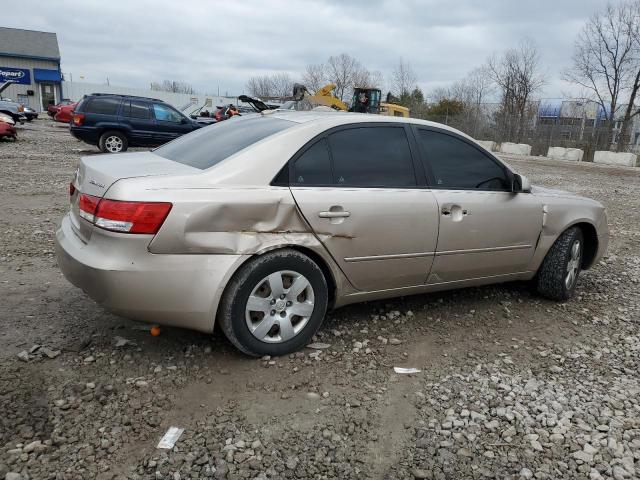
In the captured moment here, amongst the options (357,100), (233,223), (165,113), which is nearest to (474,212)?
(233,223)

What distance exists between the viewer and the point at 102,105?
1469 cm

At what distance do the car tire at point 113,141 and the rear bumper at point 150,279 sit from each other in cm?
1271

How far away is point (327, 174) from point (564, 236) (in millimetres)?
2513

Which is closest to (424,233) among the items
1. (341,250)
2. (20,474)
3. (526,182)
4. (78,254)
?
(341,250)

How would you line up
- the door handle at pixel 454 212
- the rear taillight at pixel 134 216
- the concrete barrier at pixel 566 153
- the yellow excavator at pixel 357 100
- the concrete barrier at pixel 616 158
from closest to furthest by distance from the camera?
1. the rear taillight at pixel 134 216
2. the door handle at pixel 454 212
3. the yellow excavator at pixel 357 100
4. the concrete barrier at pixel 616 158
5. the concrete barrier at pixel 566 153

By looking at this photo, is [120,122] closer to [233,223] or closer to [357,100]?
[233,223]

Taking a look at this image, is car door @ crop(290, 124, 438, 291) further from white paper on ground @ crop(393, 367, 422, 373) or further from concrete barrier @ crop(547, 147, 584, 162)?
concrete barrier @ crop(547, 147, 584, 162)

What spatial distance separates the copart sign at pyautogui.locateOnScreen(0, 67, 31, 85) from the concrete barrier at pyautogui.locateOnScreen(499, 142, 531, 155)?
42591mm

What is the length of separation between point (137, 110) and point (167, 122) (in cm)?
89

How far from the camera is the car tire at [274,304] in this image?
313cm

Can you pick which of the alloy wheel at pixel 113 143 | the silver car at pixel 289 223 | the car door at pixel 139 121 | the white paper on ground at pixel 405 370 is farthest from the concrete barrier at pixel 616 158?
the white paper on ground at pixel 405 370

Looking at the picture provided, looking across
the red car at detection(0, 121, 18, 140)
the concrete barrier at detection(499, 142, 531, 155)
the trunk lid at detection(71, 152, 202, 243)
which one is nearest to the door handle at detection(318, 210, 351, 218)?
the trunk lid at detection(71, 152, 202, 243)

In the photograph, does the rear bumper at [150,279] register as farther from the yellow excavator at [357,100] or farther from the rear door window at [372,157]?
the yellow excavator at [357,100]

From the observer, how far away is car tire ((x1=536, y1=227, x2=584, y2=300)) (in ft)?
15.3
